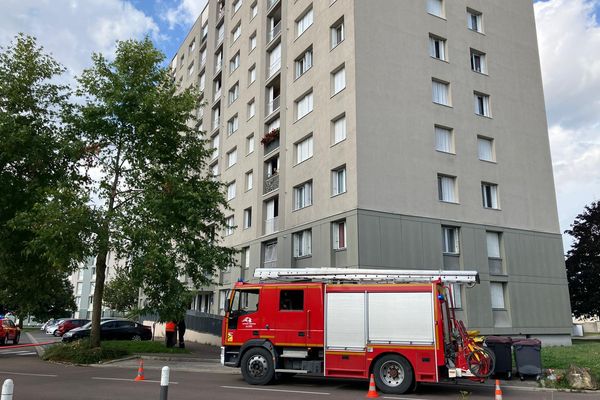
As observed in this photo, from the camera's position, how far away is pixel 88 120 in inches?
817

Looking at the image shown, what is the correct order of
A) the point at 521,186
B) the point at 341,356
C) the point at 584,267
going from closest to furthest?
the point at 341,356 → the point at 521,186 → the point at 584,267

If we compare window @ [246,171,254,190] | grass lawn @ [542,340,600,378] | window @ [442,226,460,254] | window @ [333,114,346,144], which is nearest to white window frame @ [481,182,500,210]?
window @ [442,226,460,254]

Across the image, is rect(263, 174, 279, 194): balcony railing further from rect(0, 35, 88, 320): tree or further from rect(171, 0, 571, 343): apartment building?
rect(0, 35, 88, 320): tree

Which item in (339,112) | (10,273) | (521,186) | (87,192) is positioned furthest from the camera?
(521,186)

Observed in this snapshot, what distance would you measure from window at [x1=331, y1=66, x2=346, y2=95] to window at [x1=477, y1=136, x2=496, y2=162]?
25.6 feet

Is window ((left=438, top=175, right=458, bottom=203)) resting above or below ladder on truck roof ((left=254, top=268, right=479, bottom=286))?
above

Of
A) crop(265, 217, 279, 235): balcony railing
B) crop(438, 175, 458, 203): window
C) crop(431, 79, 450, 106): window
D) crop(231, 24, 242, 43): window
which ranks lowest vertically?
crop(265, 217, 279, 235): balcony railing

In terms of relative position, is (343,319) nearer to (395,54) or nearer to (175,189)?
(175,189)

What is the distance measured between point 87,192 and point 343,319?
12.1 metres

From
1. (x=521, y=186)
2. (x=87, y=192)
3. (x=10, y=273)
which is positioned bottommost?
(x=10, y=273)

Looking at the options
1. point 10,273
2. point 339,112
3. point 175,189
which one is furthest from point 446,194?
point 10,273

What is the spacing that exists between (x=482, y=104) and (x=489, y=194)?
4.94 metres

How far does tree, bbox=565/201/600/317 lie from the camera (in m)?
34.8

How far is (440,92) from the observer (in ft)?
84.1
